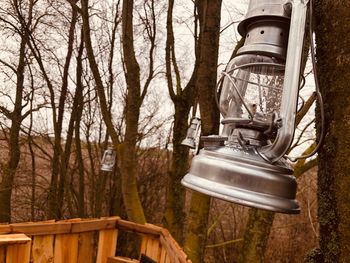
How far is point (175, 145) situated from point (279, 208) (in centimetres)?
528

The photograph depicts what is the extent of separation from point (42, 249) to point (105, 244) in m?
0.63

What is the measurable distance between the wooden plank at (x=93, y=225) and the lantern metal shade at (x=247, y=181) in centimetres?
238

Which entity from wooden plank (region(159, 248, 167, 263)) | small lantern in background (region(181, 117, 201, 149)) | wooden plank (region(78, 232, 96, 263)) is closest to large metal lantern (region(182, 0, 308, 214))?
small lantern in background (region(181, 117, 201, 149))

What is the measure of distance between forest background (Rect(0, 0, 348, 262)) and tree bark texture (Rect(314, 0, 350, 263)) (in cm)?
488

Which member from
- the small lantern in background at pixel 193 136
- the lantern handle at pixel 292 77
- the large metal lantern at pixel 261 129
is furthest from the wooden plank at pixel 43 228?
the lantern handle at pixel 292 77

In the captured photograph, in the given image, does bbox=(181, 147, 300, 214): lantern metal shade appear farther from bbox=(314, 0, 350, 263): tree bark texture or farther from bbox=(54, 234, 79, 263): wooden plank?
bbox=(54, 234, 79, 263): wooden plank

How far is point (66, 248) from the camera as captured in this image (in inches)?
119

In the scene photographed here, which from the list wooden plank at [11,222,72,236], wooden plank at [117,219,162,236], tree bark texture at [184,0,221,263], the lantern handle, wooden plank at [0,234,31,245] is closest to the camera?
the lantern handle

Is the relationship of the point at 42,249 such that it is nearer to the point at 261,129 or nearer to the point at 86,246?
the point at 86,246

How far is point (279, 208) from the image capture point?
0.81 meters

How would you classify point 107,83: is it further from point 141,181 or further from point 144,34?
point 141,181

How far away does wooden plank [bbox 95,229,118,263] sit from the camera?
10.9ft

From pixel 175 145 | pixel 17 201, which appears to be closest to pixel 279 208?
pixel 175 145

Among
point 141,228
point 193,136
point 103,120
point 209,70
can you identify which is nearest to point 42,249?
point 141,228
